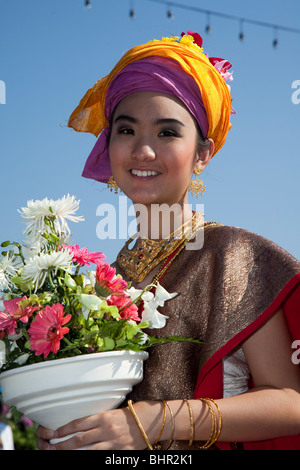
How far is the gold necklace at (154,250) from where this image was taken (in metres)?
2.54

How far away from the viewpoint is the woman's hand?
6.04 ft

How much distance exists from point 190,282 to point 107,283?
1.67 ft

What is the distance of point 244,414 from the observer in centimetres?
195

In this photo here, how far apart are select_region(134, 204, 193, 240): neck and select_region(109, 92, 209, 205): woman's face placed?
0.05 meters

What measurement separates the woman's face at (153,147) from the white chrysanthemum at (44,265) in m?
0.65

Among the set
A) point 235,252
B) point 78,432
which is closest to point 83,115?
point 235,252

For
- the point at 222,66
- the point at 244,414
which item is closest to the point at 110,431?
the point at 244,414

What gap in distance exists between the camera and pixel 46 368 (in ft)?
5.74

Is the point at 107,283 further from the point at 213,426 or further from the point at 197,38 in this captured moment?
the point at 197,38

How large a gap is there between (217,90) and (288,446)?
1.52 m

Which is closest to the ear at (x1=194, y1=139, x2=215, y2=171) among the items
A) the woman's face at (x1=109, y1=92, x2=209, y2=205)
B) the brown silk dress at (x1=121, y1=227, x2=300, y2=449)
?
the woman's face at (x1=109, y1=92, x2=209, y2=205)

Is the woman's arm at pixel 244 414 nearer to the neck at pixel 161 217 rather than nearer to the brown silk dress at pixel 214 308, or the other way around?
the brown silk dress at pixel 214 308

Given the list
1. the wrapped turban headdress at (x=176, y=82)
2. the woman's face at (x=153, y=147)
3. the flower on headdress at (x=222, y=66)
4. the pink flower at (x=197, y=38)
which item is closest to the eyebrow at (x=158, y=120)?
the woman's face at (x=153, y=147)
